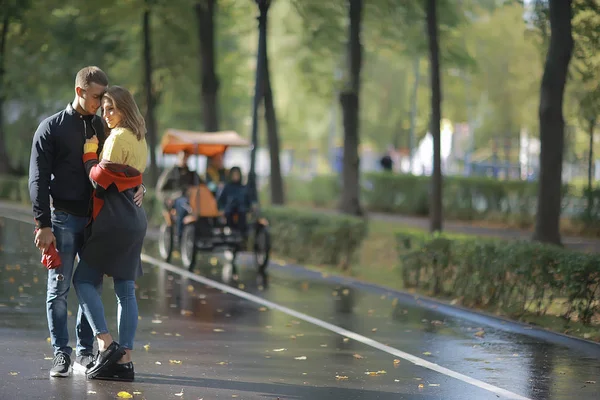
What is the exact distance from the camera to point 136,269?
8.74 meters

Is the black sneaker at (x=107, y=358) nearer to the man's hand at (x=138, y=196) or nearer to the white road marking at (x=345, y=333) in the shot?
the man's hand at (x=138, y=196)

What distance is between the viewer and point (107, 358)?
8484mm

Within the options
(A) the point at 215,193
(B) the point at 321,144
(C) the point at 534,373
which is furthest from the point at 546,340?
(B) the point at 321,144

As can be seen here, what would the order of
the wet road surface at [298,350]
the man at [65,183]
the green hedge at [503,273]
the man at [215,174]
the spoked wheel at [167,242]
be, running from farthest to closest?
the man at [215,174] → the spoked wheel at [167,242] → the green hedge at [503,273] → the man at [65,183] → the wet road surface at [298,350]

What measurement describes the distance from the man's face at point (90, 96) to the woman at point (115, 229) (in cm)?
9

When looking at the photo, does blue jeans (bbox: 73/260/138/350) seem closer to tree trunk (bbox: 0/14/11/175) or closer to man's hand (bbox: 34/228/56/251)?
man's hand (bbox: 34/228/56/251)

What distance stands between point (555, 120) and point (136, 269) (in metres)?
11.4

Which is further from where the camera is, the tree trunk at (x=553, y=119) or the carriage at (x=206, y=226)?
the carriage at (x=206, y=226)

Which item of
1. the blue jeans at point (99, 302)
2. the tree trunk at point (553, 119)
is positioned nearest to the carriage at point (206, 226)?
the tree trunk at point (553, 119)

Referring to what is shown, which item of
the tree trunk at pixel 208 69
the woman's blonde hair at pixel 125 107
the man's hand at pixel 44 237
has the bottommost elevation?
the man's hand at pixel 44 237

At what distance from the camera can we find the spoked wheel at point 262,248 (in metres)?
18.6

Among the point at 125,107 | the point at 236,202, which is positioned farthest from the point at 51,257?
the point at 236,202

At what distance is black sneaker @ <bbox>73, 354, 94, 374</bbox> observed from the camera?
28.8 ft

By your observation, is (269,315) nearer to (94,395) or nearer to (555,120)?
(94,395)
